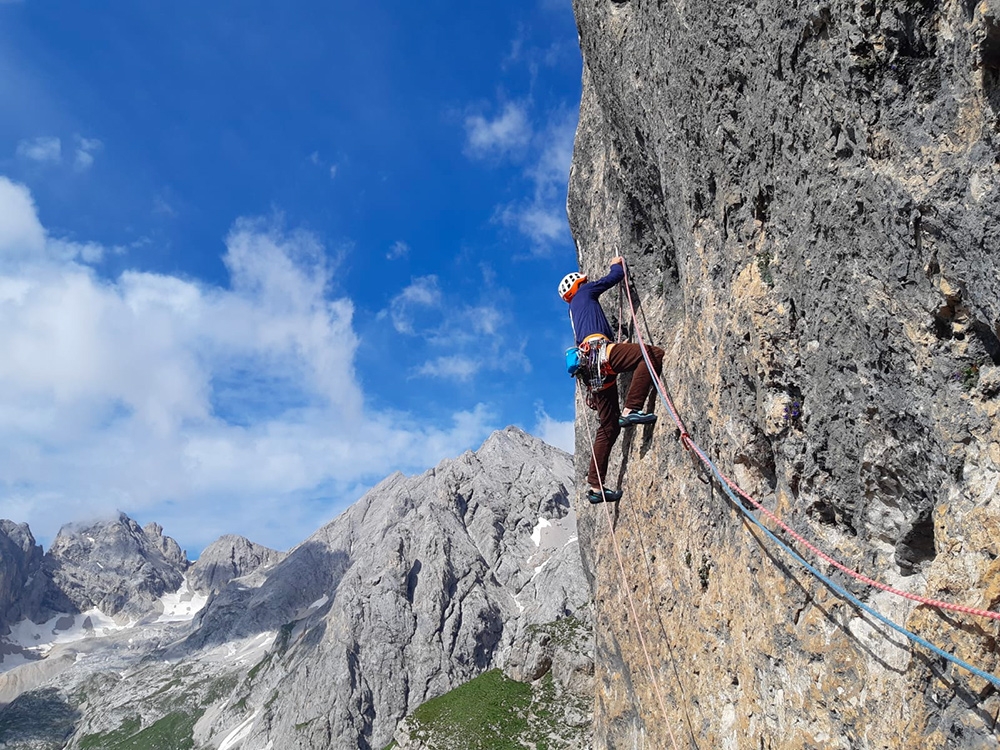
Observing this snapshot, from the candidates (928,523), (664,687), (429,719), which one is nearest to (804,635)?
(928,523)

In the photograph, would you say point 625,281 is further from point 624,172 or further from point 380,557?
point 380,557

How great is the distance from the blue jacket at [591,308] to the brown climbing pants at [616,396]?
1.07 metres

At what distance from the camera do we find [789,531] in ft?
21.4

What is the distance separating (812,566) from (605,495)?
242 inches

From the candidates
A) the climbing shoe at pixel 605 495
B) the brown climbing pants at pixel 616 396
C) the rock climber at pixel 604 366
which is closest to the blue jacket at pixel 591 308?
A: the rock climber at pixel 604 366

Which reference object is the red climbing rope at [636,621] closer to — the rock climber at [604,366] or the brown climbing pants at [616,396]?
the brown climbing pants at [616,396]

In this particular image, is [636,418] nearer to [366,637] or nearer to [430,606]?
[430,606]

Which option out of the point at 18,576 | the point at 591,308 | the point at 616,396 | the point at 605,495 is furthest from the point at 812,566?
the point at 18,576

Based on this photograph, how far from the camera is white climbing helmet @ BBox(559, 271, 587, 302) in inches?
520

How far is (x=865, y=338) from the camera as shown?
5910mm

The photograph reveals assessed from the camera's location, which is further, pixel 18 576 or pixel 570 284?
pixel 18 576

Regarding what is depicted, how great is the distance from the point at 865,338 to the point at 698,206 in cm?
351

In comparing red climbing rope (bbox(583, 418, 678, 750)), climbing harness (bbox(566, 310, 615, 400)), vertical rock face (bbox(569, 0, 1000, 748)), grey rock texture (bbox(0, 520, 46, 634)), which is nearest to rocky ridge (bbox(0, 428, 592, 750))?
grey rock texture (bbox(0, 520, 46, 634))

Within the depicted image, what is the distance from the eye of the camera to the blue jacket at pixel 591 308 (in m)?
12.1
